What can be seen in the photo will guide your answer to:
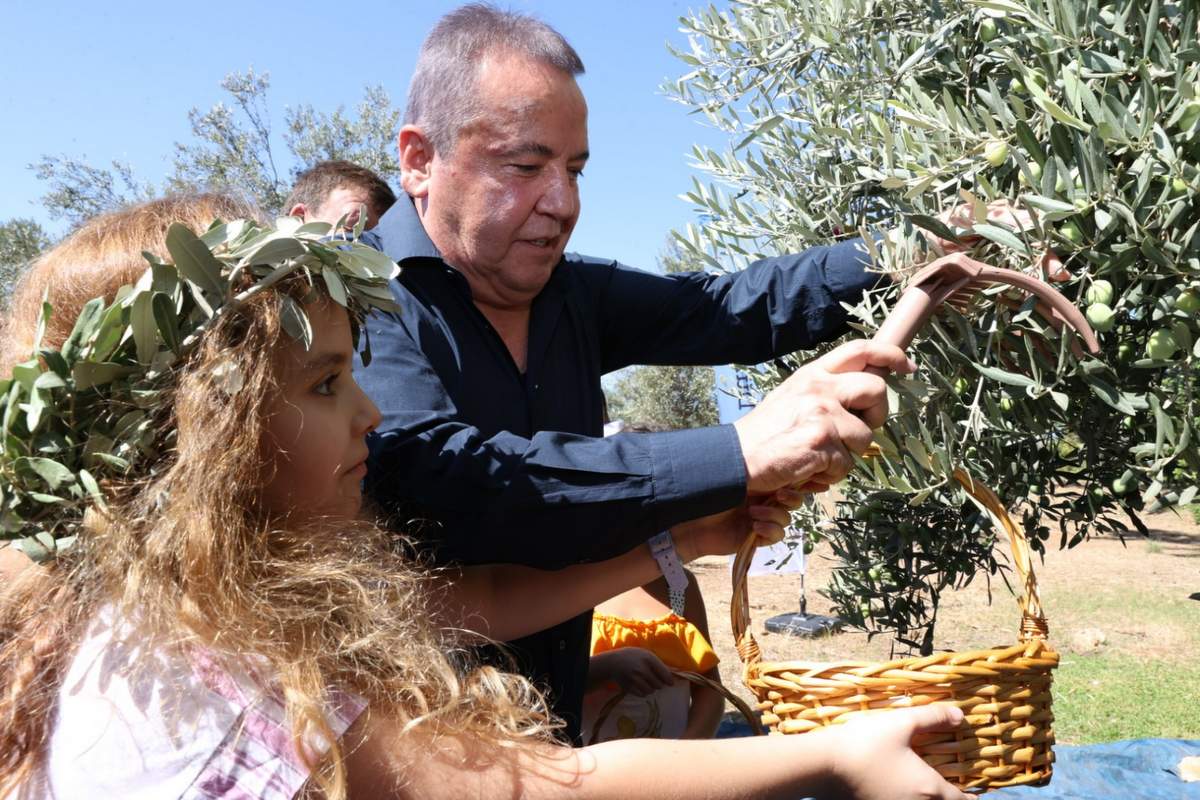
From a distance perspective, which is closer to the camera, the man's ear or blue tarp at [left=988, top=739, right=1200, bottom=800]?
the man's ear

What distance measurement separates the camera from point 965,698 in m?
1.57

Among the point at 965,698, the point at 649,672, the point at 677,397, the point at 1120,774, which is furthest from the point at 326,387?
the point at 677,397

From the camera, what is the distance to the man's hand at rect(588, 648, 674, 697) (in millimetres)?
3215

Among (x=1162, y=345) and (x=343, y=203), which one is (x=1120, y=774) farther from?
(x=343, y=203)

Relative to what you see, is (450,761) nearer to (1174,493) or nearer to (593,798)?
(593,798)

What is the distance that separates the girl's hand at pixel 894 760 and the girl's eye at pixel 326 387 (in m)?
0.93

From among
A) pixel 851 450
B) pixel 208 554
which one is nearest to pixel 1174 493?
pixel 851 450

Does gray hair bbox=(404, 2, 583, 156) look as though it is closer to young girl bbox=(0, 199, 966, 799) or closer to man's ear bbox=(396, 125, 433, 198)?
man's ear bbox=(396, 125, 433, 198)

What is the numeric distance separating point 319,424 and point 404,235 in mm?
818

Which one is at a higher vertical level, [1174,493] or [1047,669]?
[1174,493]

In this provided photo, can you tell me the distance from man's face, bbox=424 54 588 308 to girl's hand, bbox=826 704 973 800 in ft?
3.85

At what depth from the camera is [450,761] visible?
4.72 feet

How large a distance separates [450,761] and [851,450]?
2.63ft

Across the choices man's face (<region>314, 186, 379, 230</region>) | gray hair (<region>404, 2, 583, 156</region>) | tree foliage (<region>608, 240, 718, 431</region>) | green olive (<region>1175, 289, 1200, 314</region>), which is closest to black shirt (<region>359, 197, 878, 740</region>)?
gray hair (<region>404, 2, 583, 156</region>)
